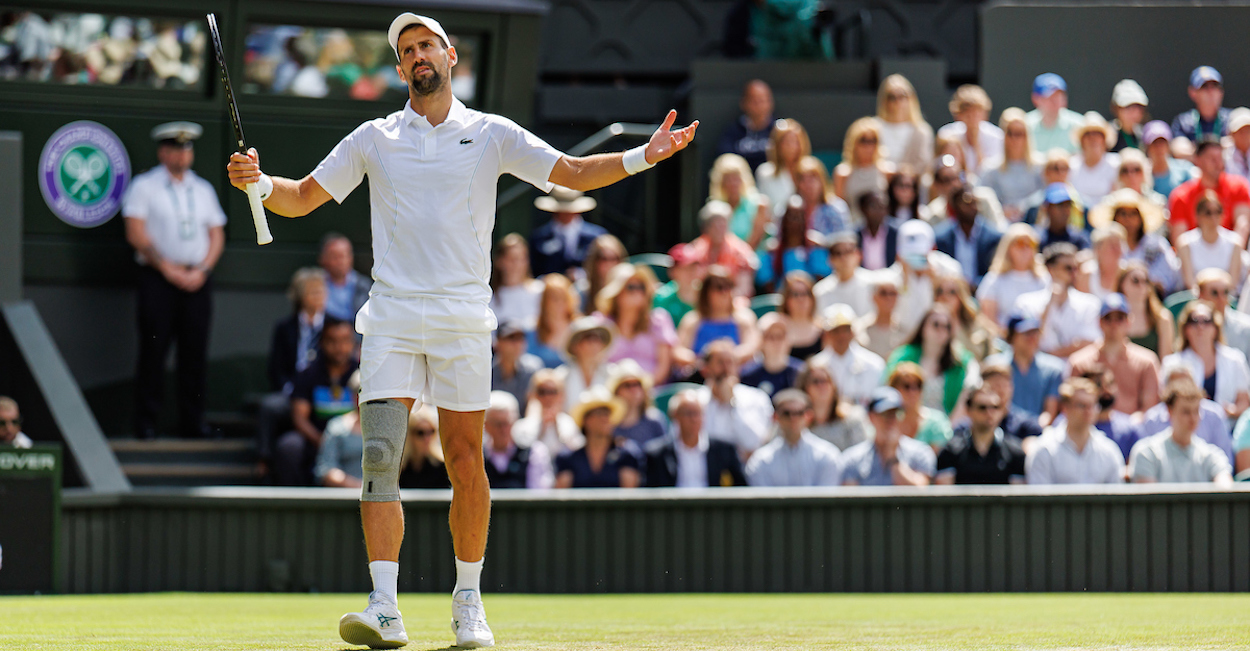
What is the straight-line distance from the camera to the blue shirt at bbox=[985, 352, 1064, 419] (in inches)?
389

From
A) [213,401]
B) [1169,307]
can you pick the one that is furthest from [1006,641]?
[213,401]

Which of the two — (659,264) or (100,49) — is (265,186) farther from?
(100,49)

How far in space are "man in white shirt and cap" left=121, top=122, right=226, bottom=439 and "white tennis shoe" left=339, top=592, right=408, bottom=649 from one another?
21.6 ft

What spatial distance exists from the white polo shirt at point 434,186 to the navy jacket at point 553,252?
672 cm

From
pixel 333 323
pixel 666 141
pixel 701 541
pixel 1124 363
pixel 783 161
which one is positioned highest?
pixel 783 161

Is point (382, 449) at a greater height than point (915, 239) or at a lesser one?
lesser

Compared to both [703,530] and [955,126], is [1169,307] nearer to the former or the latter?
[955,126]

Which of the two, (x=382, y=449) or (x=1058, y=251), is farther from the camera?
(x=1058, y=251)

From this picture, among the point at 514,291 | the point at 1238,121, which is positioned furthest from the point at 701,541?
the point at 1238,121

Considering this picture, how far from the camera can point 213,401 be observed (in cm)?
1226

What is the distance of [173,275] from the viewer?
11023 millimetres

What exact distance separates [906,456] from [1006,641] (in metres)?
4.14

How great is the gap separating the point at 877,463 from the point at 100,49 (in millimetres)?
6682

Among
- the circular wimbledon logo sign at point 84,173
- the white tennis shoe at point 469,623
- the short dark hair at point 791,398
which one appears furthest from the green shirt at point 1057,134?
the white tennis shoe at point 469,623
